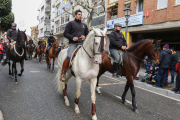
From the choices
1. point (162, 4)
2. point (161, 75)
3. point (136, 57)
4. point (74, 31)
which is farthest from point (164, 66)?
point (162, 4)

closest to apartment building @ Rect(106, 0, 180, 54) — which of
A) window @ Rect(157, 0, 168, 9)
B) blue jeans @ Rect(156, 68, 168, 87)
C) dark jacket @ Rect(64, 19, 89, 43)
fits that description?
window @ Rect(157, 0, 168, 9)

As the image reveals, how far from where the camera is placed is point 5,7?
2214 cm

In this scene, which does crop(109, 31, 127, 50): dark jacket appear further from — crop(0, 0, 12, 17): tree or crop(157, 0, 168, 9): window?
crop(0, 0, 12, 17): tree

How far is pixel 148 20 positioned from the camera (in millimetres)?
14148

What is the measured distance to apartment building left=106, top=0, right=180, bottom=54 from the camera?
1209cm

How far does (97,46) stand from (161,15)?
1236cm

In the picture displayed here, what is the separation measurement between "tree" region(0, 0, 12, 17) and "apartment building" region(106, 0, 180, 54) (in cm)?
1671

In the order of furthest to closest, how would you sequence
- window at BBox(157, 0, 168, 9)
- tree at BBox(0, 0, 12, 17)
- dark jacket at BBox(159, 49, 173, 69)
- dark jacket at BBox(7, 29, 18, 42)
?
tree at BBox(0, 0, 12, 17) → window at BBox(157, 0, 168, 9) → dark jacket at BBox(7, 29, 18, 42) → dark jacket at BBox(159, 49, 173, 69)

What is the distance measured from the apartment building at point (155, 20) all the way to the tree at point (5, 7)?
16714mm

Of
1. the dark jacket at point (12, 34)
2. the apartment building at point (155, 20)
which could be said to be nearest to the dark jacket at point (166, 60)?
the apartment building at point (155, 20)

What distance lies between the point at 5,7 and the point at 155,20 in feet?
69.3

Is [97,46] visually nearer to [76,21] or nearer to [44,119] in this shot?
[76,21]

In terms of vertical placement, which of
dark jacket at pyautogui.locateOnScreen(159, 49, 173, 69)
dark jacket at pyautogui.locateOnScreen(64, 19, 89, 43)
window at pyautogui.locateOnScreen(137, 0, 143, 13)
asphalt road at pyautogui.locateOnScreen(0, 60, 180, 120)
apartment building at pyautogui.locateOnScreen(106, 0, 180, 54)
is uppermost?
window at pyautogui.locateOnScreen(137, 0, 143, 13)

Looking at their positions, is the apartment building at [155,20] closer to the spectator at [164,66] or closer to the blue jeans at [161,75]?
the spectator at [164,66]
